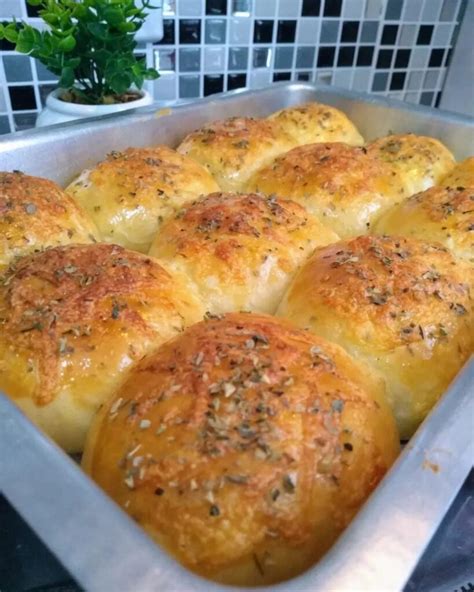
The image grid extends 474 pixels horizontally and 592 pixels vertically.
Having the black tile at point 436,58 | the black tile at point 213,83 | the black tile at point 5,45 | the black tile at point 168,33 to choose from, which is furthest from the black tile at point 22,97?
the black tile at point 436,58

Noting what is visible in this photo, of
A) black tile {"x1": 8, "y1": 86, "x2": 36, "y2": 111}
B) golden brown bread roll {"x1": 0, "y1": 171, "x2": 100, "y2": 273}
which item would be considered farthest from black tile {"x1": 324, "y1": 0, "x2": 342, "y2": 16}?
golden brown bread roll {"x1": 0, "y1": 171, "x2": 100, "y2": 273}

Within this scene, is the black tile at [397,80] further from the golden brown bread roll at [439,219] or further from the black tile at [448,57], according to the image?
the golden brown bread roll at [439,219]

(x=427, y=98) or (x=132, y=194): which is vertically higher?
(x=132, y=194)

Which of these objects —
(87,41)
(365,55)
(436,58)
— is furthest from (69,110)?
(436,58)

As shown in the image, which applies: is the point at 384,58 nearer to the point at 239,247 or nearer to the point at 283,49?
the point at 283,49

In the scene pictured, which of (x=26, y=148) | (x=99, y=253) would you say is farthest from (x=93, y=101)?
(x=99, y=253)
